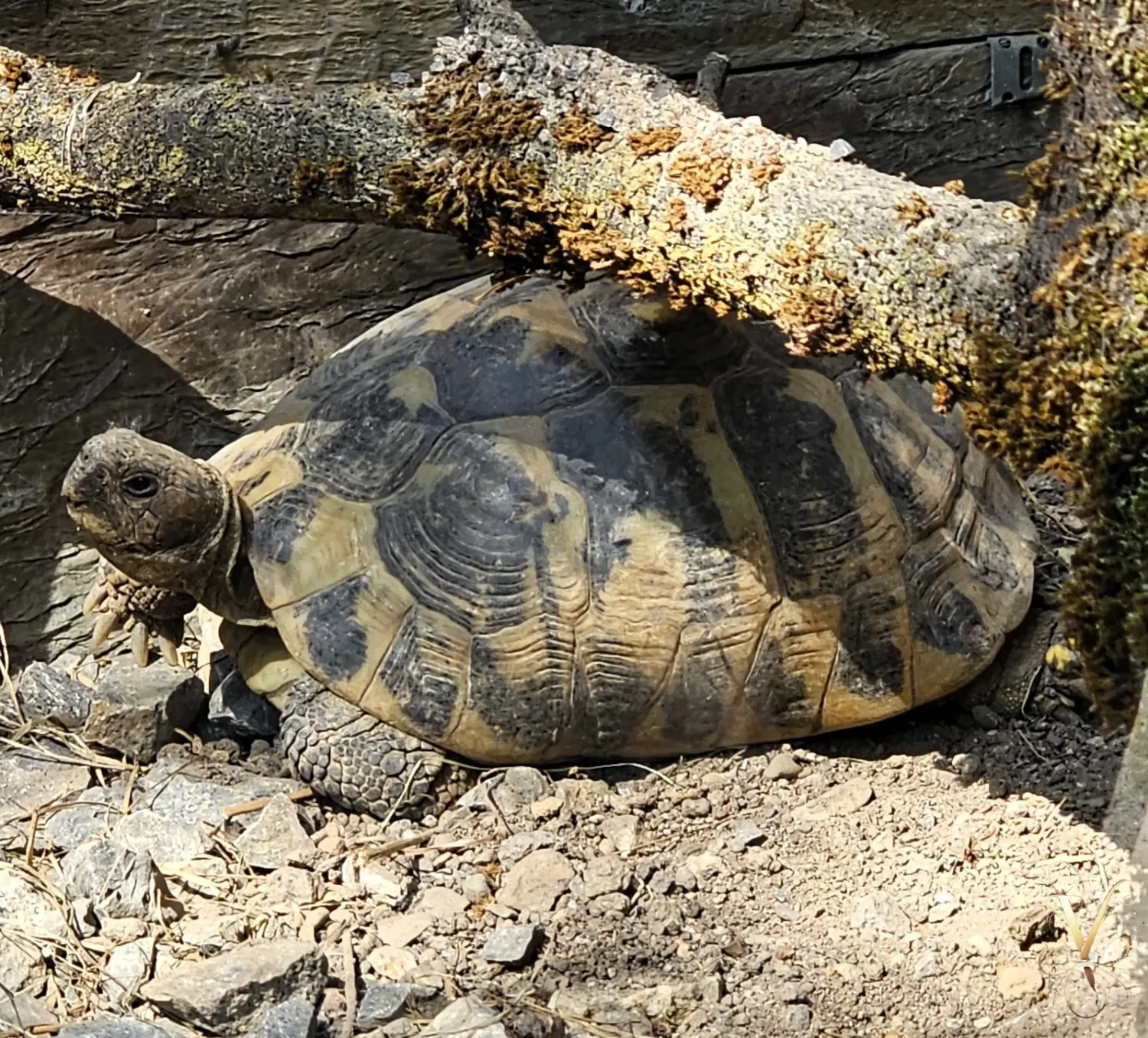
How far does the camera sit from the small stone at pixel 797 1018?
271 centimetres

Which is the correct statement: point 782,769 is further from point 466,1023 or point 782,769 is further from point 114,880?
point 114,880

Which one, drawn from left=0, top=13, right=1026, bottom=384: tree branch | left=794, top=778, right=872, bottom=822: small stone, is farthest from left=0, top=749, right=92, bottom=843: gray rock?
left=794, top=778, right=872, bottom=822: small stone

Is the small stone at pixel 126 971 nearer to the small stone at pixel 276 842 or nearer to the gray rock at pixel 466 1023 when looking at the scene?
the small stone at pixel 276 842

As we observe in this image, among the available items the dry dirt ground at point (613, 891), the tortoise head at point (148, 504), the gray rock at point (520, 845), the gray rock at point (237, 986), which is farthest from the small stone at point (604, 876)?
the tortoise head at point (148, 504)

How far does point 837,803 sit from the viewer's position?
3.45 meters

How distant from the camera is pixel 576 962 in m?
2.96

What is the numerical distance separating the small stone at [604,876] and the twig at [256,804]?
81cm

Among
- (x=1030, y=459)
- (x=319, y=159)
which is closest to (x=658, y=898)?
(x=1030, y=459)

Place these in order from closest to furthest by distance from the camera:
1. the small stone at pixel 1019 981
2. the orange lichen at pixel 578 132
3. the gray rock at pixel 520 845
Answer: the small stone at pixel 1019 981 < the orange lichen at pixel 578 132 < the gray rock at pixel 520 845

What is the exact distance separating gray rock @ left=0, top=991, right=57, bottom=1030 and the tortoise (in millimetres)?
950

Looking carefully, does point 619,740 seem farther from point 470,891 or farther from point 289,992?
point 289,992

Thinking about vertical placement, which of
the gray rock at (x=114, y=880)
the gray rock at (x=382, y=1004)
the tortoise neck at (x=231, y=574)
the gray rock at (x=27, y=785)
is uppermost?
the tortoise neck at (x=231, y=574)

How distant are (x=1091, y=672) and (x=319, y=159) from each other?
1826 millimetres

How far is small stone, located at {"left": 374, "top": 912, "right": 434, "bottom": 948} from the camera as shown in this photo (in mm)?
3080
